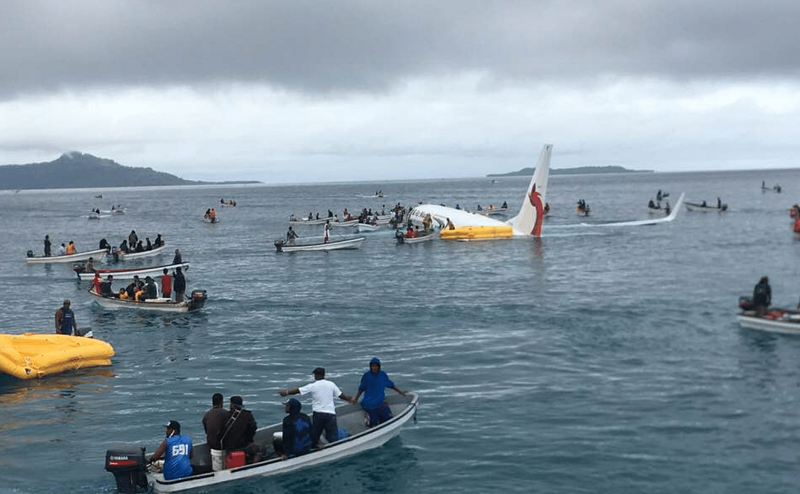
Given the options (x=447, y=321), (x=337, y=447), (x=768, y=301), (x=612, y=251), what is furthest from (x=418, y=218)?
(x=337, y=447)

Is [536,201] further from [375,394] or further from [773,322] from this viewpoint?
[375,394]

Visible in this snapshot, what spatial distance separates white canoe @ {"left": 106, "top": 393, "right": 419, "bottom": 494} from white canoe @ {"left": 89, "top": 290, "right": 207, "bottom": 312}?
20.8m

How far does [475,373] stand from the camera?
2544 centimetres

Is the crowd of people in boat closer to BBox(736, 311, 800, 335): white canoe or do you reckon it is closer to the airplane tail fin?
BBox(736, 311, 800, 335): white canoe

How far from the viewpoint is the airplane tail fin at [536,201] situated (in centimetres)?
6719

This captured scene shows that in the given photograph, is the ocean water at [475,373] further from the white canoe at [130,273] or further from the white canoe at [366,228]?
the white canoe at [366,228]

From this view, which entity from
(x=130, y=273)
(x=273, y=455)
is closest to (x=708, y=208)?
(x=130, y=273)

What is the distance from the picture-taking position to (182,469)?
616 inches

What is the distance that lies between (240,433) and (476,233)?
56323 millimetres

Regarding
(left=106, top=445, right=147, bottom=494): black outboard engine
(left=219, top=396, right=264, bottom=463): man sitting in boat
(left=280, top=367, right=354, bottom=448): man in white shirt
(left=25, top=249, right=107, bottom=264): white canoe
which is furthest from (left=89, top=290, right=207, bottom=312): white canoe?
(left=25, top=249, right=107, bottom=264): white canoe

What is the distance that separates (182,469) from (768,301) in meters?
25.6

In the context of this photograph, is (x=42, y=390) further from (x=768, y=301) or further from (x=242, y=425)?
(x=768, y=301)

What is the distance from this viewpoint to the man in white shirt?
17.2 m

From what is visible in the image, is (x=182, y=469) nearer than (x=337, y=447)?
Yes
